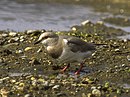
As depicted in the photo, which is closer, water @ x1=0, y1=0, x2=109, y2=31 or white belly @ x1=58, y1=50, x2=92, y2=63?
white belly @ x1=58, y1=50, x2=92, y2=63

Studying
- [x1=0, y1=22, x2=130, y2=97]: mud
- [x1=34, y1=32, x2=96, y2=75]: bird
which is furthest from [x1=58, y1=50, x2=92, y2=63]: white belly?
[x1=0, y1=22, x2=130, y2=97]: mud

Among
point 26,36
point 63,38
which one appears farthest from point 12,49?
point 63,38

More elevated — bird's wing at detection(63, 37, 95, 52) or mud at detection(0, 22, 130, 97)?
bird's wing at detection(63, 37, 95, 52)

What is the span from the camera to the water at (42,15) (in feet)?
53.1

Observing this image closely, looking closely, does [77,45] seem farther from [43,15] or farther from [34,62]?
[43,15]

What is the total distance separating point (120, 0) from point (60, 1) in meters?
2.75

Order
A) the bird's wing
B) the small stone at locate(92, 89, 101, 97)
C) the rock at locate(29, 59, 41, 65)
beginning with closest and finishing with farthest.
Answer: the small stone at locate(92, 89, 101, 97) < the bird's wing < the rock at locate(29, 59, 41, 65)

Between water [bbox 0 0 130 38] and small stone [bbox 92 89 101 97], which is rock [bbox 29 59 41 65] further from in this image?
water [bbox 0 0 130 38]

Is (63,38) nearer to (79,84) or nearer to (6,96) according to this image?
(79,84)

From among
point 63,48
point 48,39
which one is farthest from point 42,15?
point 63,48

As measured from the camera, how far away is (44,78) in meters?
8.72

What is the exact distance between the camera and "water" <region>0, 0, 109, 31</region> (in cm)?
1619

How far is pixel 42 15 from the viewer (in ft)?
61.0

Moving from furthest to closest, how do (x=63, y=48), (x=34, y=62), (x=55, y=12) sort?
(x=55, y=12)
(x=34, y=62)
(x=63, y=48)
